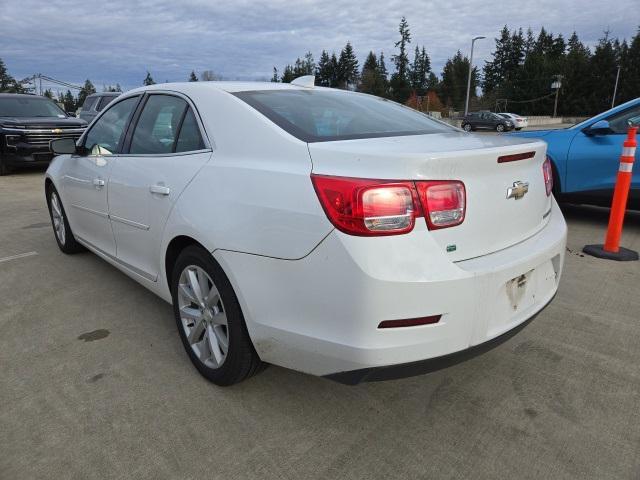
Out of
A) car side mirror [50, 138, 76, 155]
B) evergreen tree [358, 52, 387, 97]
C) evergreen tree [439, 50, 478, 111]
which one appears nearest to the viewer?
car side mirror [50, 138, 76, 155]

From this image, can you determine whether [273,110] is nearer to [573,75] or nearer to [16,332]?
[16,332]

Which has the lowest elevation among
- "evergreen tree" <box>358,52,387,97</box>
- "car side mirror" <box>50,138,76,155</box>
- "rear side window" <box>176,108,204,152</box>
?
"car side mirror" <box>50,138,76,155</box>

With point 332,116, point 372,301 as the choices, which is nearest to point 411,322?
point 372,301

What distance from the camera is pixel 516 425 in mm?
2273

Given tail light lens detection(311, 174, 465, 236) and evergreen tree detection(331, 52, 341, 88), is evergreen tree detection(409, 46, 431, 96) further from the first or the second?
tail light lens detection(311, 174, 465, 236)

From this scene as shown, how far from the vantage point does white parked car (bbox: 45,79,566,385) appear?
1.85 metres

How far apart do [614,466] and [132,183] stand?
112 inches

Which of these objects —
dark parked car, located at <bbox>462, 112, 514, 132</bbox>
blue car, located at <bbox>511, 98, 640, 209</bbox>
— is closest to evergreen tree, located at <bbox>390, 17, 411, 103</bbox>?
dark parked car, located at <bbox>462, 112, 514, 132</bbox>

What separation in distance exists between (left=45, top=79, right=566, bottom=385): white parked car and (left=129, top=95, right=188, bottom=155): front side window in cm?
2

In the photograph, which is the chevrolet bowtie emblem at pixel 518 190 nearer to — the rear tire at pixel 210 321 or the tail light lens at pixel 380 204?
the tail light lens at pixel 380 204

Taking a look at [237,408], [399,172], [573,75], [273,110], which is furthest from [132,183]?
[573,75]

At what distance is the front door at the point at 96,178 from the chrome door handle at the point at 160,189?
0.79 meters

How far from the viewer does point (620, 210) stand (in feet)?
15.1

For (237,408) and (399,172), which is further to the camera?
(237,408)
